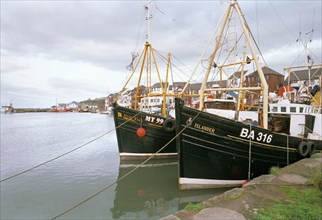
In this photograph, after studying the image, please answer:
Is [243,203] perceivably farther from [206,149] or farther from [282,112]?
[282,112]

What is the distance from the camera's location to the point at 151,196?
28.9 ft

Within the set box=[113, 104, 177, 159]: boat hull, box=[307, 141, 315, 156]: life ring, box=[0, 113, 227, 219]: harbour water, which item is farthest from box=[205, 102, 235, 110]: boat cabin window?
box=[307, 141, 315, 156]: life ring

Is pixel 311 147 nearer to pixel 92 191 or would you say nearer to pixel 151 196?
pixel 151 196

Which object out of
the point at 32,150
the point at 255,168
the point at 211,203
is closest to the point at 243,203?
the point at 211,203

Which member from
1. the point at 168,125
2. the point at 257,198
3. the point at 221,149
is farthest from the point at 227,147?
the point at 168,125

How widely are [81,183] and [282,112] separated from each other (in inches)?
441

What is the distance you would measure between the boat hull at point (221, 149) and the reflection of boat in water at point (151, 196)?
598mm

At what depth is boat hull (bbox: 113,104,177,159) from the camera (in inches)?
537

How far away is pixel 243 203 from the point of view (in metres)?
4.80

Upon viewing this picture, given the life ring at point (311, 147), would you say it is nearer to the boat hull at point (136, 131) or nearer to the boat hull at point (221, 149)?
the boat hull at point (221, 149)

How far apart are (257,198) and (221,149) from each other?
314 cm

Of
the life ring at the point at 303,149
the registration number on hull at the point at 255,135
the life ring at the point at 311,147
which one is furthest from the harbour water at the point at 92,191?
the life ring at the point at 311,147

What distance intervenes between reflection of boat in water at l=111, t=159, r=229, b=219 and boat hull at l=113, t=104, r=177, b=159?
2.14 metres

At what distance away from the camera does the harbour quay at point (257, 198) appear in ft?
14.1
